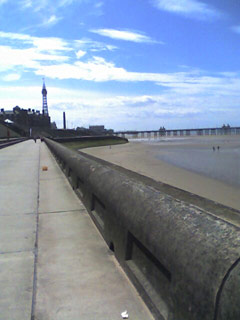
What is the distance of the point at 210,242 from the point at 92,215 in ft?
12.1

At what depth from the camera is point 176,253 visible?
2.17 m

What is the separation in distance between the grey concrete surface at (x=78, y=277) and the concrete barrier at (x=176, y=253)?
144 millimetres

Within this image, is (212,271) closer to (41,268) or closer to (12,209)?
(41,268)

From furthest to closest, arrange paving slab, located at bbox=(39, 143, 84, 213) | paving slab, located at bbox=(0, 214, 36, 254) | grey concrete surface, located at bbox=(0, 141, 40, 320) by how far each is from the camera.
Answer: paving slab, located at bbox=(39, 143, 84, 213), paving slab, located at bbox=(0, 214, 36, 254), grey concrete surface, located at bbox=(0, 141, 40, 320)

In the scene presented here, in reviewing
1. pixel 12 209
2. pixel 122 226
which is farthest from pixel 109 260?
pixel 12 209

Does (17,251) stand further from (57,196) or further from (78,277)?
(57,196)

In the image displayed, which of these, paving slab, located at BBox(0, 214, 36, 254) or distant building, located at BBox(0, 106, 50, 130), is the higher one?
distant building, located at BBox(0, 106, 50, 130)

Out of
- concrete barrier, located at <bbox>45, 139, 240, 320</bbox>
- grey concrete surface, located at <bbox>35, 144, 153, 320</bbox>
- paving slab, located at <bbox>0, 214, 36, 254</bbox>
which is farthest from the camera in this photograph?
paving slab, located at <bbox>0, 214, 36, 254</bbox>

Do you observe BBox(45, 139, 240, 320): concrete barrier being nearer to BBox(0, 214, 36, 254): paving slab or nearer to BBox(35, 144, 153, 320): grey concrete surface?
BBox(35, 144, 153, 320): grey concrete surface

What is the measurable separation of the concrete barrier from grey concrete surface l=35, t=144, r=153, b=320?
14cm

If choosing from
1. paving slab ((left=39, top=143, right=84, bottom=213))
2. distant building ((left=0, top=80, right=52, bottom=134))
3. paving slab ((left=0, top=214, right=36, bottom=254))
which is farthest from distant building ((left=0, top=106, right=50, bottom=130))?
paving slab ((left=0, top=214, right=36, bottom=254))

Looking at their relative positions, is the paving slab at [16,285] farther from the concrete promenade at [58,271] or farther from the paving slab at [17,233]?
the paving slab at [17,233]

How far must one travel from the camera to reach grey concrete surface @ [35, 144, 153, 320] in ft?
8.95

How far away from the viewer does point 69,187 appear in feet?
29.3
